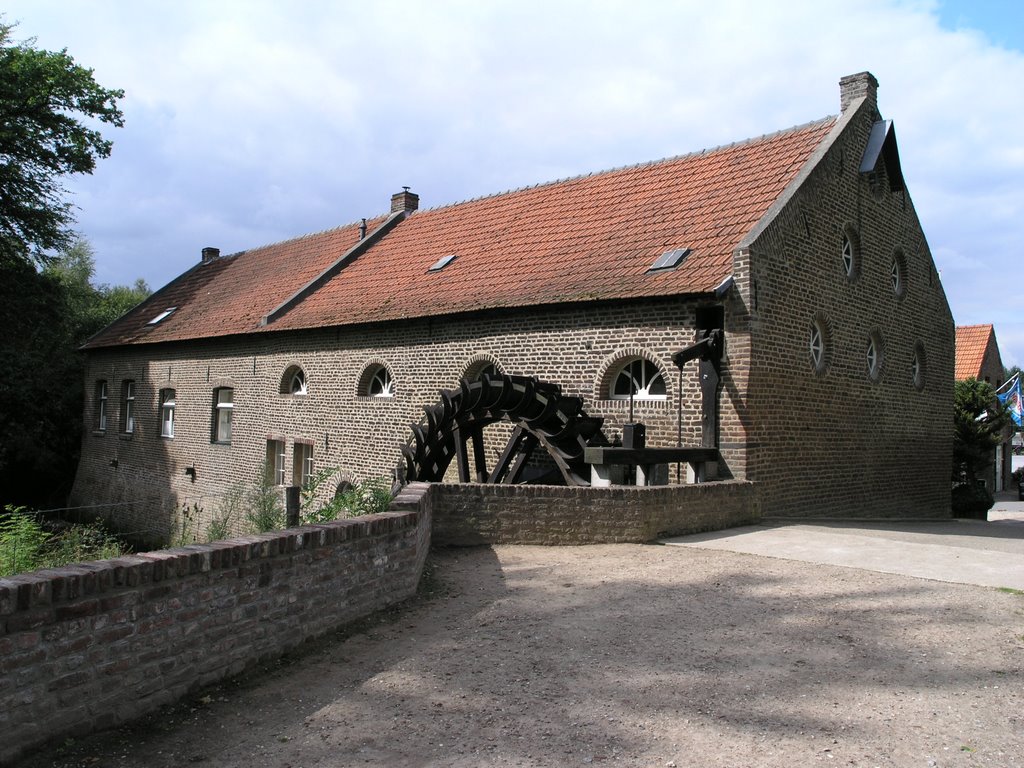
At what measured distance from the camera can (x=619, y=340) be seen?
489 inches

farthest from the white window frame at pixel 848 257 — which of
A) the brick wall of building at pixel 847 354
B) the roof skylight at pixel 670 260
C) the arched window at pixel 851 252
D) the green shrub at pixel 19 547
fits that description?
the green shrub at pixel 19 547

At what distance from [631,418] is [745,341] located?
2.12 meters

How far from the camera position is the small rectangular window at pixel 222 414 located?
2059 centimetres

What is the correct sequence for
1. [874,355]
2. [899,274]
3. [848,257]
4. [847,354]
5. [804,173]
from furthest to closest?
[899,274], [874,355], [848,257], [847,354], [804,173]

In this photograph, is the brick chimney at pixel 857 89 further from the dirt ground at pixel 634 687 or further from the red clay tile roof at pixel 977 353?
the red clay tile roof at pixel 977 353

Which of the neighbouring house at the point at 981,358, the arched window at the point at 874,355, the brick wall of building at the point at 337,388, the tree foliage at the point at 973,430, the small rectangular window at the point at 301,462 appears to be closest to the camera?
the brick wall of building at the point at 337,388

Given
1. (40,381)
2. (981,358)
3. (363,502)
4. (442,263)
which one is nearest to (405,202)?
(442,263)

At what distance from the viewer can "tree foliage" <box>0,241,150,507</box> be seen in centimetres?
2122

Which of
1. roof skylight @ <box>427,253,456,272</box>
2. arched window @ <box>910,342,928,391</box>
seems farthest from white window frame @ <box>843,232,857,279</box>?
roof skylight @ <box>427,253,456,272</box>

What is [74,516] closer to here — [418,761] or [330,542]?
[330,542]

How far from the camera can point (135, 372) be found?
78.4 ft

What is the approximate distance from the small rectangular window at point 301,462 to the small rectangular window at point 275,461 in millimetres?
449

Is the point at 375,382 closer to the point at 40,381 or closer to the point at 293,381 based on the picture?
the point at 293,381

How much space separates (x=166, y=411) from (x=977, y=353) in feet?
102
